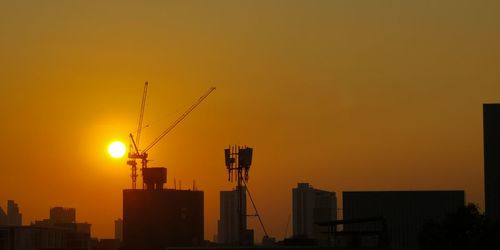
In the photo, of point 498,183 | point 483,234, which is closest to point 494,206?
point 498,183

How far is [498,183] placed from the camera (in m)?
197

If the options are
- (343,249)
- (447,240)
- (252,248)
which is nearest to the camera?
(343,249)

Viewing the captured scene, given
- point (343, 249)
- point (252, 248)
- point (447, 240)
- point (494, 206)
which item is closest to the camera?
point (343, 249)

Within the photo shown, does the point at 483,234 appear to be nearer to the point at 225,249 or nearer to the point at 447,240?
the point at 447,240

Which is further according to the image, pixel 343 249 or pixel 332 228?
pixel 332 228

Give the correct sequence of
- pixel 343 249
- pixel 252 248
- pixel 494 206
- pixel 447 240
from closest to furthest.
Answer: pixel 343 249
pixel 252 248
pixel 447 240
pixel 494 206

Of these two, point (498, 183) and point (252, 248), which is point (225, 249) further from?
point (498, 183)

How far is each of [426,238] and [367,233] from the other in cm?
1613

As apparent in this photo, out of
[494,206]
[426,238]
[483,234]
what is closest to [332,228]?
[426,238]

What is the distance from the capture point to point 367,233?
125m

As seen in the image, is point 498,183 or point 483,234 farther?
point 498,183

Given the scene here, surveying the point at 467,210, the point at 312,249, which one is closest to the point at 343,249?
the point at 312,249

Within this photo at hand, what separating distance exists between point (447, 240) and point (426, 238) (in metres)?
3.54

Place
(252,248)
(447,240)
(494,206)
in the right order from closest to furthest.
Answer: (252,248)
(447,240)
(494,206)
